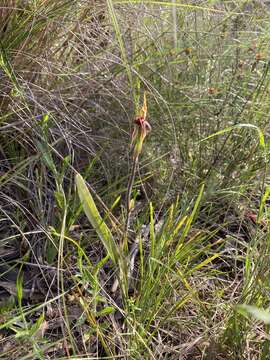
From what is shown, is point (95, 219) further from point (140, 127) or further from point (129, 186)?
point (140, 127)

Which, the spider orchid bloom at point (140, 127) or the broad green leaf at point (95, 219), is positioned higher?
the spider orchid bloom at point (140, 127)

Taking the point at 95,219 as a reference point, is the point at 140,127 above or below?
above

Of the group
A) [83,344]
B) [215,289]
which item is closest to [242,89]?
[215,289]

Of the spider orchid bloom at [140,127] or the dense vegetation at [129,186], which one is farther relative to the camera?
the dense vegetation at [129,186]

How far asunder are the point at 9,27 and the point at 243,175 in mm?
682

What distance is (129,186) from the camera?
1.00m

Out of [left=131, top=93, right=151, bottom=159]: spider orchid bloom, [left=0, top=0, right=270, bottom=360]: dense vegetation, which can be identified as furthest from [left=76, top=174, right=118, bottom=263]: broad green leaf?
[left=131, top=93, right=151, bottom=159]: spider orchid bloom

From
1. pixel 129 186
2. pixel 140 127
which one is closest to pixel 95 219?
pixel 129 186

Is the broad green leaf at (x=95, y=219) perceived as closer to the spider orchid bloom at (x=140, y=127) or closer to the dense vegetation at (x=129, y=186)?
the dense vegetation at (x=129, y=186)

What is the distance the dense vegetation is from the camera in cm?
105

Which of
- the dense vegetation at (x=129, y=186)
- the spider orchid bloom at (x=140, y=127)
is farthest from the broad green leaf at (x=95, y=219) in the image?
the spider orchid bloom at (x=140, y=127)

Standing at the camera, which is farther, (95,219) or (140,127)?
(95,219)

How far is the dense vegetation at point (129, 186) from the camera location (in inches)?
41.2

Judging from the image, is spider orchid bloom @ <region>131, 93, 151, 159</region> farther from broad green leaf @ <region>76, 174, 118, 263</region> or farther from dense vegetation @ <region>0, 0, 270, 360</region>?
broad green leaf @ <region>76, 174, 118, 263</region>
